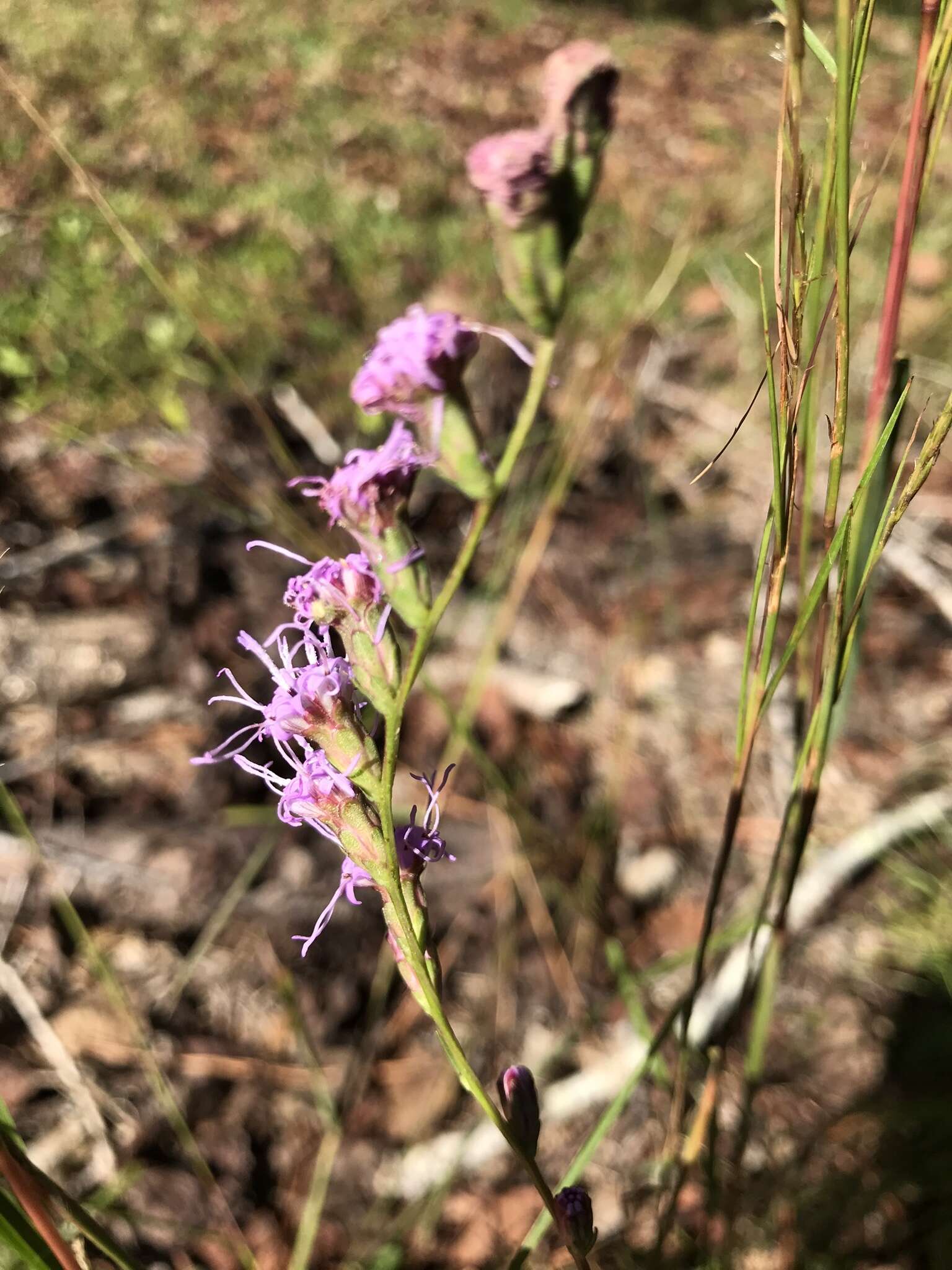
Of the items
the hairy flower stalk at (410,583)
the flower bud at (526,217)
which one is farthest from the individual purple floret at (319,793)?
the flower bud at (526,217)

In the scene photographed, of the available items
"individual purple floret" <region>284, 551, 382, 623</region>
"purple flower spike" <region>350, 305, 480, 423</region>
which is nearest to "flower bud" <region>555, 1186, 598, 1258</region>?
"individual purple floret" <region>284, 551, 382, 623</region>

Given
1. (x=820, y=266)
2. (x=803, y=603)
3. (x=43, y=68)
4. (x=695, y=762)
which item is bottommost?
(x=695, y=762)

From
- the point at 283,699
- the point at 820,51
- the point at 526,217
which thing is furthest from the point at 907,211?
the point at 283,699

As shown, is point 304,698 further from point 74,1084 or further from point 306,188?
point 306,188

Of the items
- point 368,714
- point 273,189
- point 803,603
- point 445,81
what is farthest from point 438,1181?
point 445,81

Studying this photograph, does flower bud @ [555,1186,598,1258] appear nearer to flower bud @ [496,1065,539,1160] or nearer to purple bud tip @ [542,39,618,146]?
flower bud @ [496,1065,539,1160]

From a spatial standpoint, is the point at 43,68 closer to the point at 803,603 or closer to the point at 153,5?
the point at 153,5

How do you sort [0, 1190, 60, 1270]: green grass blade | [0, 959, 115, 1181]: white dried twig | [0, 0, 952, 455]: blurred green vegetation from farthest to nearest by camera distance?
1. [0, 0, 952, 455]: blurred green vegetation
2. [0, 959, 115, 1181]: white dried twig
3. [0, 1190, 60, 1270]: green grass blade
